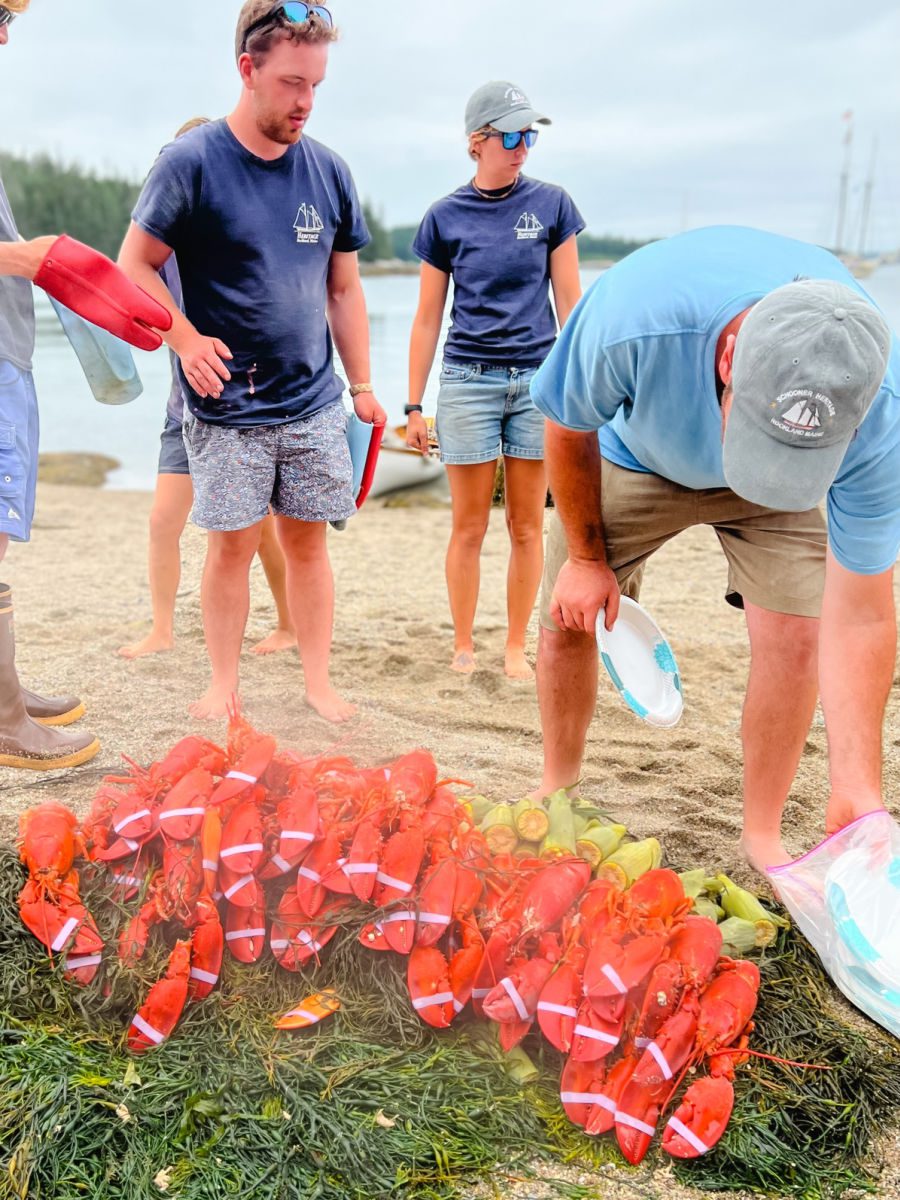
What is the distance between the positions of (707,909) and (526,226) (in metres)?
2.71

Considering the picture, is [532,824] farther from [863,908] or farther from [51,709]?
[51,709]

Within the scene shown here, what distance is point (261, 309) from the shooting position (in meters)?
3.26

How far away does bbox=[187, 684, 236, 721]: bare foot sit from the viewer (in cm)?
359

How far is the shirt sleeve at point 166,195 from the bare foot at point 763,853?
2.42 m

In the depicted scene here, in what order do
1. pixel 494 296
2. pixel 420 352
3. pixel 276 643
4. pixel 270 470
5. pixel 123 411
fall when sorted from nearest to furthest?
pixel 270 470 < pixel 494 296 < pixel 420 352 < pixel 276 643 < pixel 123 411

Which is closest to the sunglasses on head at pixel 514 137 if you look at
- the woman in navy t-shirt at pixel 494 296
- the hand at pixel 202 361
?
the woman in navy t-shirt at pixel 494 296

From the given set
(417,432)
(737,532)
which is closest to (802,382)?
(737,532)

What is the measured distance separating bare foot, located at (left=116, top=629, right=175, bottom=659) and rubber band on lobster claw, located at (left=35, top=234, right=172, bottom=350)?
72.8 inches

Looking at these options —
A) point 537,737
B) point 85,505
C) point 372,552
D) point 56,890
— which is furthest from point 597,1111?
point 85,505

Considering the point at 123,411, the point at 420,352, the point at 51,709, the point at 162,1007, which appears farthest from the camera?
the point at 123,411

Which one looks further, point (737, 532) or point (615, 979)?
point (737, 532)

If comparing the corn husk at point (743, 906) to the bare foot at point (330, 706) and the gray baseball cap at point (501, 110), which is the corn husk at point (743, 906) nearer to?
the bare foot at point (330, 706)

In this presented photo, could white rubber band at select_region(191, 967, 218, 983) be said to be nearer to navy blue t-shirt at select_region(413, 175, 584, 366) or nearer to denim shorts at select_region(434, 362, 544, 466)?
denim shorts at select_region(434, 362, 544, 466)

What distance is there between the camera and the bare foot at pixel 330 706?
12.3 ft
